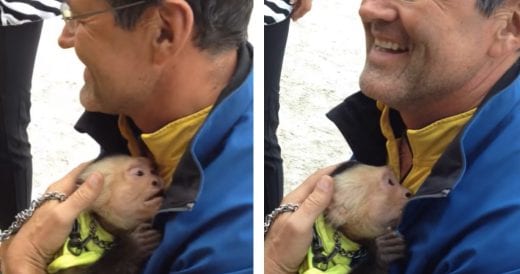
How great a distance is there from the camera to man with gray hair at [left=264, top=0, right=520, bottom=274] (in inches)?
38.8

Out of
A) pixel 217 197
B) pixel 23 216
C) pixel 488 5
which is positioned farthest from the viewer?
pixel 23 216

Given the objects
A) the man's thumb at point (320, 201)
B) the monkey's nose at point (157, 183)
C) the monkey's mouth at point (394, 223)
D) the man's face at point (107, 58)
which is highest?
the man's face at point (107, 58)

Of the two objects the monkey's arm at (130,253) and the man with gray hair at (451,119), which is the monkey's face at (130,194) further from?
the man with gray hair at (451,119)

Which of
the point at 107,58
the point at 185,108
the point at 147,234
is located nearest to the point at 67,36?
the point at 107,58

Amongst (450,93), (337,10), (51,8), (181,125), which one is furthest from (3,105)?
(450,93)

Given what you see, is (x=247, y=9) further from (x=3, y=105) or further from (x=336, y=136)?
(x=3, y=105)

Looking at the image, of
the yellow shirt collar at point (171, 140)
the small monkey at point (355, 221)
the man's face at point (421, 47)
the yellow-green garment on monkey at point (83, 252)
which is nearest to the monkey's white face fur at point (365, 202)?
the small monkey at point (355, 221)

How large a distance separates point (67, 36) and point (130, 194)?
233mm

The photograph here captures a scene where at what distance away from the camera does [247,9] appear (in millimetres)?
1042

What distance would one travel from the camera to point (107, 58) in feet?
3.53

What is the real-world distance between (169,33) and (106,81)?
4.9 inches

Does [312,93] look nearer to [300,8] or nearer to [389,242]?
[300,8]

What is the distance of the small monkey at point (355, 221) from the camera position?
1071mm

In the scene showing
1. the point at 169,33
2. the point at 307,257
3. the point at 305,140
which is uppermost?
the point at 169,33
